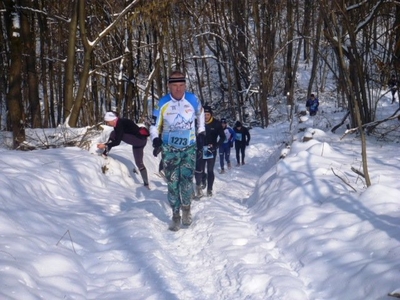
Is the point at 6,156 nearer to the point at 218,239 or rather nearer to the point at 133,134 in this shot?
the point at 133,134

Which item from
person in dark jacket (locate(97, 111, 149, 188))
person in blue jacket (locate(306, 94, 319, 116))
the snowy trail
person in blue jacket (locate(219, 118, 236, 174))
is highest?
person in blue jacket (locate(306, 94, 319, 116))

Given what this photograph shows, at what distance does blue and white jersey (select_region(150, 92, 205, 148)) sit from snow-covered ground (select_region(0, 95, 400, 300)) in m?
Answer: 1.21

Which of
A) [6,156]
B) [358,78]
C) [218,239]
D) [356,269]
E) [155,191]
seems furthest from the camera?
[358,78]

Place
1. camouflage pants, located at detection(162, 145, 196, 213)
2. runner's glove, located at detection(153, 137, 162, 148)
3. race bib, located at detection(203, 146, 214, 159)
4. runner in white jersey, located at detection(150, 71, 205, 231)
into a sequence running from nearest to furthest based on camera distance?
runner's glove, located at detection(153, 137, 162, 148), runner in white jersey, located at detection(150, 71, 205, 231), camouflage pants, located at detection(162, 145, 196, 213), race bib, located at detection(203, 146, 214, 159)

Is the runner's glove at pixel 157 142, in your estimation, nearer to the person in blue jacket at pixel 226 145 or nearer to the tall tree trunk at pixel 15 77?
the tall tree trunk at pixel 15 77

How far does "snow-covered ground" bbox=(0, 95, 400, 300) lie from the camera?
4160 mm

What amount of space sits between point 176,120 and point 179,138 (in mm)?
247

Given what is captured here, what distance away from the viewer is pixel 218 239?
5641 millimetres

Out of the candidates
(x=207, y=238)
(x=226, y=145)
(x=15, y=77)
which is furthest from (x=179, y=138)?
(x=226, y=145)

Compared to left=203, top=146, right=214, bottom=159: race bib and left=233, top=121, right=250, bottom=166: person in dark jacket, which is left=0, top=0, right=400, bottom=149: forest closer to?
left=233, top=121, right=250, bottom=166: person in dark jacket

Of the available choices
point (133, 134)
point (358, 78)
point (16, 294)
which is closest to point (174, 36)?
point (358, 78)

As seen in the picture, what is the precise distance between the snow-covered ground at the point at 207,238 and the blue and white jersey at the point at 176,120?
121 cm

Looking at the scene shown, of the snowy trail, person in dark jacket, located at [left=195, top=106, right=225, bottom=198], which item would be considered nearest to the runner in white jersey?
the snowy trail

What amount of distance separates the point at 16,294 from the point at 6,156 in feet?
16.4
